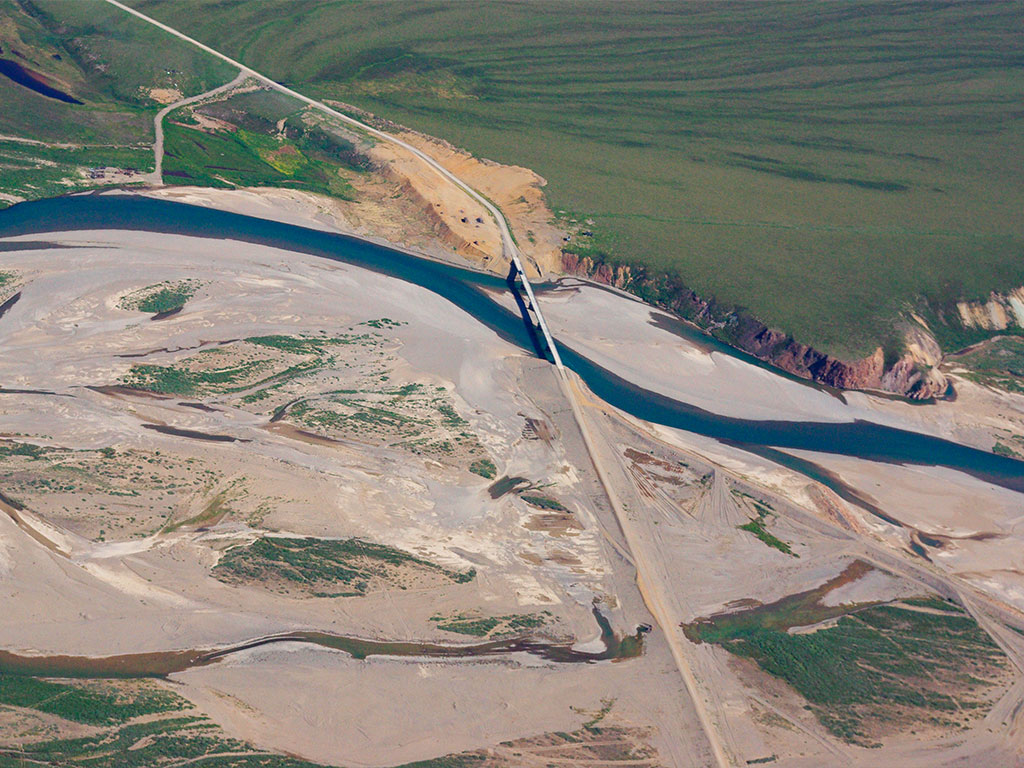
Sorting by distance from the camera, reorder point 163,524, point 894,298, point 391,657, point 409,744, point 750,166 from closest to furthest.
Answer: point 409,744, point 391,657, point 163,524, point 894,298, point 750,166

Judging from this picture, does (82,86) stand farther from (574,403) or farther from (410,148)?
(574,403)

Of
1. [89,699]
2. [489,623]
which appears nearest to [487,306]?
[489,623]

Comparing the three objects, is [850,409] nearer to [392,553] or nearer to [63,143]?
[392,553]

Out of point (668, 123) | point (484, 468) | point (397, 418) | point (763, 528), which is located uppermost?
point (668, 123)

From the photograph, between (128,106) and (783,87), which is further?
(783,87)

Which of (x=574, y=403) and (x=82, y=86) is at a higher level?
(x=82, y=86)

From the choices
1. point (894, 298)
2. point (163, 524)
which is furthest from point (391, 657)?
point (894, 298)

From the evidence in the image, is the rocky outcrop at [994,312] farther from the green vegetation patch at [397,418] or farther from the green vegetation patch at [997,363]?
the green vegetation patch at [397,418]
